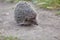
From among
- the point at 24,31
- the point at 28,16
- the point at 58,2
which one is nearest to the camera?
the point at 24,31

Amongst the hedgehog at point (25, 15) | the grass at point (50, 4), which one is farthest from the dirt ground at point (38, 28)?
the grass at point (50, 4)

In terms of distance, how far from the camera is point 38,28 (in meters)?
5.19

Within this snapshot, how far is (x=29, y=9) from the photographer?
17.7 feet

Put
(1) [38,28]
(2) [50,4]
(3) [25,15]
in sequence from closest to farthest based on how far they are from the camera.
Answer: (1) [38,28] < (3) [25,15] < (2) [50,4]

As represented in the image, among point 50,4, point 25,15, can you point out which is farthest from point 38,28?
point 50,4

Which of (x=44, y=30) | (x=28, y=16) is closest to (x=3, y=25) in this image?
(x=28, y=16)

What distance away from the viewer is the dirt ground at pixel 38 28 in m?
4.63

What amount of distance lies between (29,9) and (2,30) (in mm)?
961

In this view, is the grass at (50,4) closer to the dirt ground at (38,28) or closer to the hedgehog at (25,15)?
the dirt ground at (38,28)

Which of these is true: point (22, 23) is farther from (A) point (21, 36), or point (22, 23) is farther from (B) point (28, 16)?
(A) point (21, 36)

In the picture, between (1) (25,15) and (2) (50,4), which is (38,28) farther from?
(2) (50,4)

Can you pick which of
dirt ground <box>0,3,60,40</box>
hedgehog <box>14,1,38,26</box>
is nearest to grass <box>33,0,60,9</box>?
dirt ground <box>0,3,60,40</box>

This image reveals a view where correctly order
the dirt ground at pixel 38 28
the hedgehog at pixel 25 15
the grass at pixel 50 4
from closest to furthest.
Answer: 1. the dirt ground at pixel 38 28
2. the hedgehog at pixel 25 15
3. the grass at pixel 50 4

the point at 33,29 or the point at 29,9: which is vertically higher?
the point at 29,9
